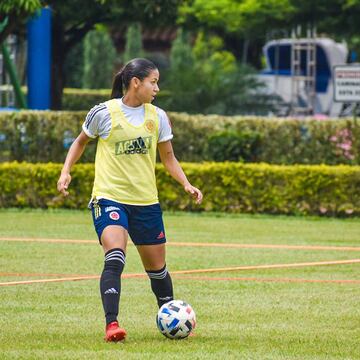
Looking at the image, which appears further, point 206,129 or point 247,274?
point 206,129

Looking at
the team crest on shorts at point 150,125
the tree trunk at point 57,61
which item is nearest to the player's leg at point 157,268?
the team crest on shorts at point 150,125

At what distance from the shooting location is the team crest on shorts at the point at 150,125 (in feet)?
27.4

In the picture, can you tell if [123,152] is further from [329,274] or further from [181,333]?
[329,274]

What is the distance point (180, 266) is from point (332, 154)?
9226mm

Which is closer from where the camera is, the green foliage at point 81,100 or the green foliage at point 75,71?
the green foliage at point 81,100

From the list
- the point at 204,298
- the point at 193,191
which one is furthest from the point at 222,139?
the point at 193,191

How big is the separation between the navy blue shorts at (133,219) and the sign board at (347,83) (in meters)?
14.6

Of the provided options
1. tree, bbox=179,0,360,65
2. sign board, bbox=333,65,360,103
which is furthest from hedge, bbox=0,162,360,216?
tree, bbox=179,0,360,65

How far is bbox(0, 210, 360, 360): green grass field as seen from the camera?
7.89 metres

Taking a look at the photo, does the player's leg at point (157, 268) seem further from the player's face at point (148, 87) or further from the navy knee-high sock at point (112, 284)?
the player's face at point (148, 87)

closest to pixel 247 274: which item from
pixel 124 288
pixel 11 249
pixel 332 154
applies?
pixel 124 288

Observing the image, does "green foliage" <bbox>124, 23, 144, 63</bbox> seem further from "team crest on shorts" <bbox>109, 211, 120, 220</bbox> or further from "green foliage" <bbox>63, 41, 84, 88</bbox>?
"team crest on shorts" <bbox>109, 211, 120, 220</bbox>

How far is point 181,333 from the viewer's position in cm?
820

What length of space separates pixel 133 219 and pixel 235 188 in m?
12.6
